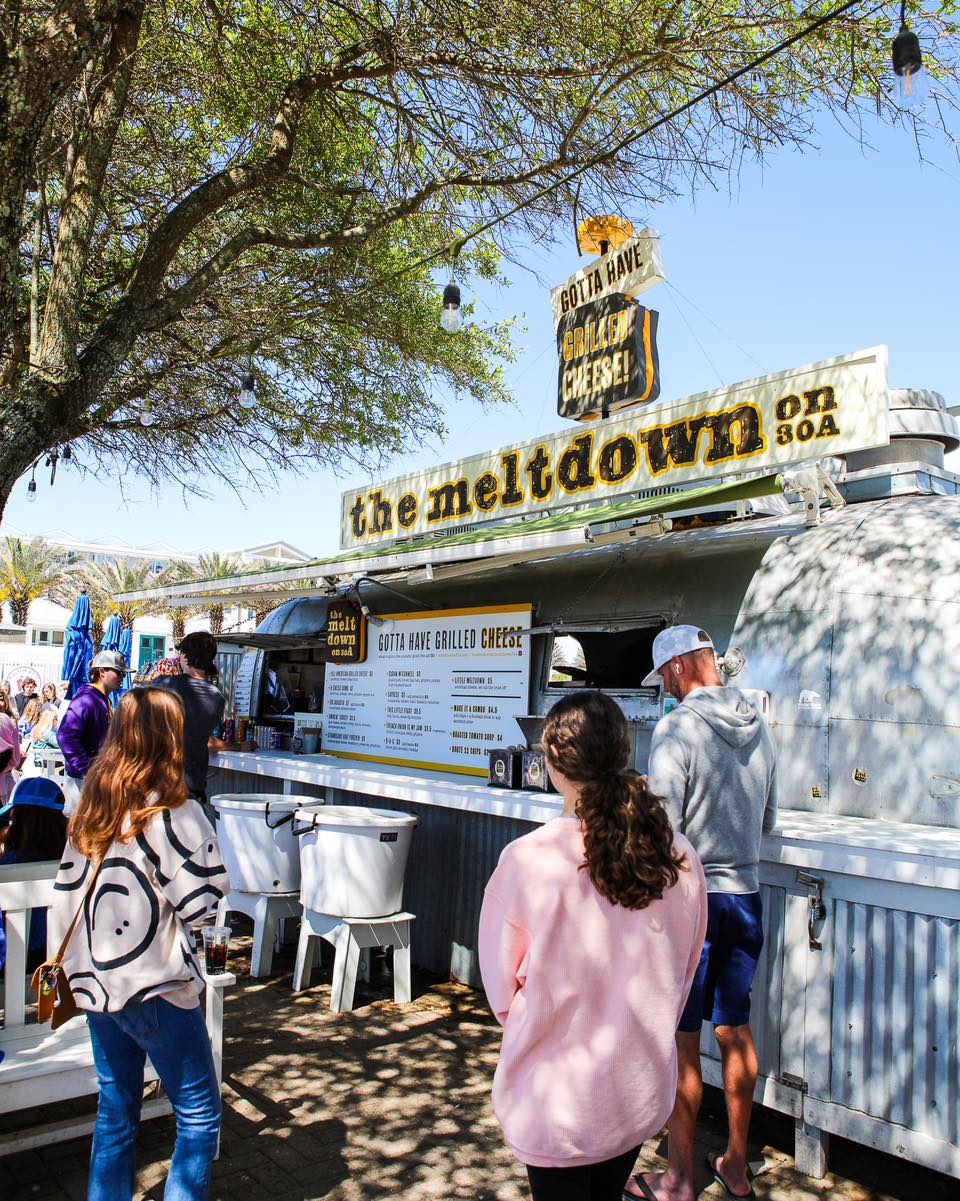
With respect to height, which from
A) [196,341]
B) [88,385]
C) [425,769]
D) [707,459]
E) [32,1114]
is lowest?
[32,1114]

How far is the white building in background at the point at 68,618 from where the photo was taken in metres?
29.1

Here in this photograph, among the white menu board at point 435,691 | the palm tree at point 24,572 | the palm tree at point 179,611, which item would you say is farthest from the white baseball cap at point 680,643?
the palm tree at point 24,572

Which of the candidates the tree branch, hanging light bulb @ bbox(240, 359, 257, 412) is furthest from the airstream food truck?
hanging light bulb @ bbox(240, 359, 257, 412)

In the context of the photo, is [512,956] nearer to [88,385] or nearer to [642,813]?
[642,813]

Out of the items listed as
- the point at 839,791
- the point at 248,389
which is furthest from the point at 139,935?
the point at 248,389

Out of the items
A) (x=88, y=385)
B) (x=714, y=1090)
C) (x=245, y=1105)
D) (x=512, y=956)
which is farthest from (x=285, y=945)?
(x=512, y=956)

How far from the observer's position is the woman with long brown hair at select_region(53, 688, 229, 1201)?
2723 millimetres

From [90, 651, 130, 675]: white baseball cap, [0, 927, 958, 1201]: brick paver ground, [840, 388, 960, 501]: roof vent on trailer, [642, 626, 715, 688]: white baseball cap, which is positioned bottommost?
[0, 927, 958, 1201]: brick paver ground

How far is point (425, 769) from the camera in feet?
23.4

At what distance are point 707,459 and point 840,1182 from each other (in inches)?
142

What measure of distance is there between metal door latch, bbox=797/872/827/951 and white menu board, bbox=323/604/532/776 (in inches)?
105

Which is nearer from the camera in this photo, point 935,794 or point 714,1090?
point 935,794

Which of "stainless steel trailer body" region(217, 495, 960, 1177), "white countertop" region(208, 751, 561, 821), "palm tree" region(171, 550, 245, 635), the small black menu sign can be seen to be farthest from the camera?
"palm tree" region(171, 550, 245, 635)

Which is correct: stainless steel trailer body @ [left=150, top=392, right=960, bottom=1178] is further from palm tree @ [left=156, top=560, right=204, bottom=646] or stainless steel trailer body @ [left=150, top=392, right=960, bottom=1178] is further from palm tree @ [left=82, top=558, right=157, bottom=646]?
palm tree @ [left=82, top=558, right=157, bottom=646]
